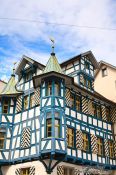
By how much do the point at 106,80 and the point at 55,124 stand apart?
12936mm

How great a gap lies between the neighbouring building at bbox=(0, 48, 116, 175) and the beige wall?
250 cm

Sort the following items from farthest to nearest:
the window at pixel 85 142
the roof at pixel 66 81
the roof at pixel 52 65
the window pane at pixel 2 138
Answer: the window at pixel 85 142
the window pane at pixel 2 138
the roof at pixel 52 65
the roof at pixel 66 81

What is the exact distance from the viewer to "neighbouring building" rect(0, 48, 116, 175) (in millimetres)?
22453

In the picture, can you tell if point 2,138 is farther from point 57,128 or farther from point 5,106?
point 57,128

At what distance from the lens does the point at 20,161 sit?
78.4 ft

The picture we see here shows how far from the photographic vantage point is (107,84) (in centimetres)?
3322

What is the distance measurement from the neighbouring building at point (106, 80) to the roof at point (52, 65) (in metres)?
9.11

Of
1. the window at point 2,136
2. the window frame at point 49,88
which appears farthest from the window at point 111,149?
the window at point 2,136

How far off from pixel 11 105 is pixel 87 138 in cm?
765

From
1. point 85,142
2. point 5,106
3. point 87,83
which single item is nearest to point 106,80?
point 87,83

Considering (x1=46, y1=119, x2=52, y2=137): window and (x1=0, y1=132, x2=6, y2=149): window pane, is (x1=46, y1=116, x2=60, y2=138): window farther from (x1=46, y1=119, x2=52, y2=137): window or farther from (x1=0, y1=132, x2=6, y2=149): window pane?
(x1=0, y1=132, x2=6, y2=149): window pane

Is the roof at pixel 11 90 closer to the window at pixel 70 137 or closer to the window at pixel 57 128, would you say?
the window at pixel 57 128

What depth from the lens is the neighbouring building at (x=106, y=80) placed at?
32.5 metres

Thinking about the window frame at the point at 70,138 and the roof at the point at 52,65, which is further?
the roof at the point at 52,65
